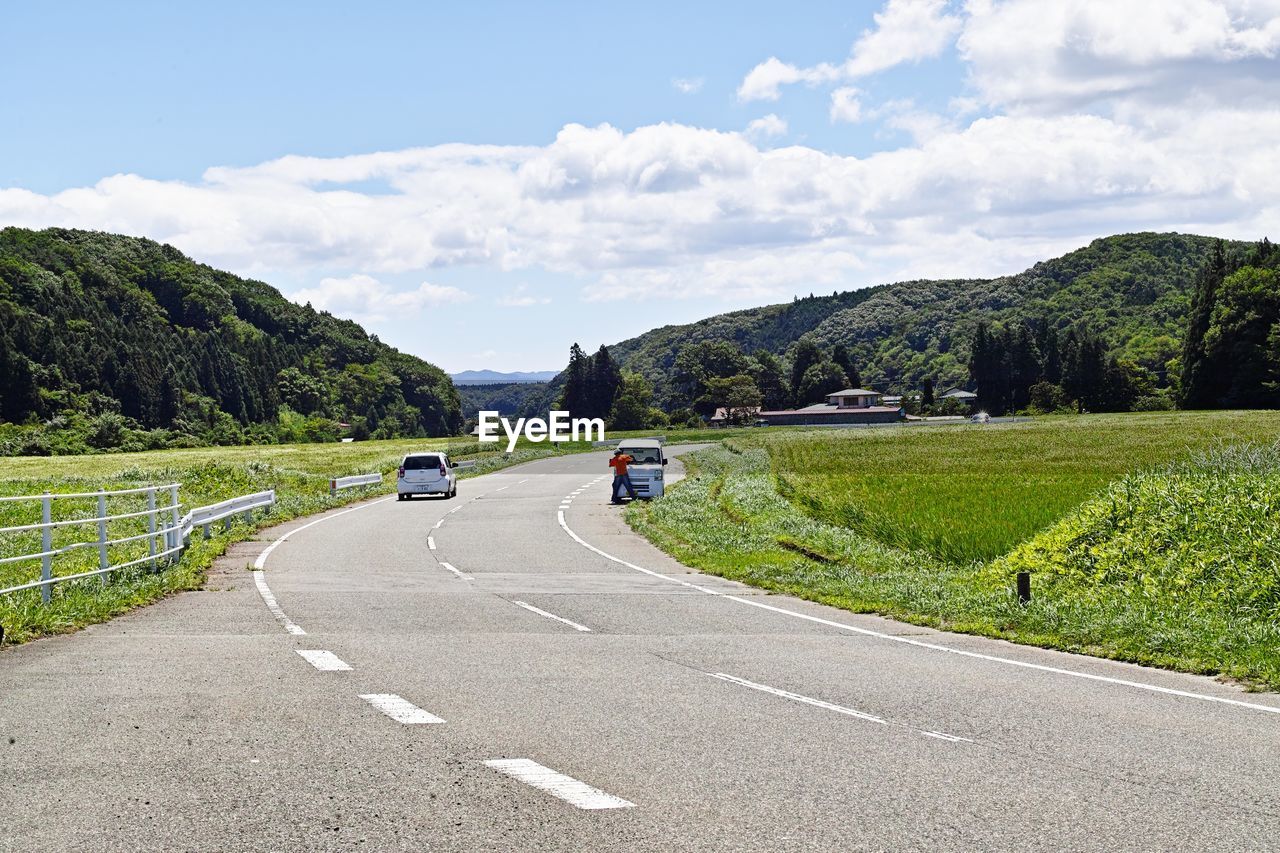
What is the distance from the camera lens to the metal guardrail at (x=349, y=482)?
4460cm

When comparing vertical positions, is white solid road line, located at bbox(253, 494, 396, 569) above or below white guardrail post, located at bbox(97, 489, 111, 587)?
below

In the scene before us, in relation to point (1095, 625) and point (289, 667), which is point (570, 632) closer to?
point (289, 667)

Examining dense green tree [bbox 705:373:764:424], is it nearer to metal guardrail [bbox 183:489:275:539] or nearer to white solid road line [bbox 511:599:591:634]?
metal guardrail [bbox 183:489:275:539]

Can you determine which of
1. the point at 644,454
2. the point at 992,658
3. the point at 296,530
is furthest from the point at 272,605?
the point at 644,454

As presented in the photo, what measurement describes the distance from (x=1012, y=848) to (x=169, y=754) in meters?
4.81

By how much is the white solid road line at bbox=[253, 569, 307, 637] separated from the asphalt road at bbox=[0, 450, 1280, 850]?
11cm

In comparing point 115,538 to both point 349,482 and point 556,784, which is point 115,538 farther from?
point 349,482

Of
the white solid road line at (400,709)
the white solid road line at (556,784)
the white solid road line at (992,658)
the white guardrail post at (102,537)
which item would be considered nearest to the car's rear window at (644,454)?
the white solid road line at (992,658)

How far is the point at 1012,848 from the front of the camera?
5.74 metres

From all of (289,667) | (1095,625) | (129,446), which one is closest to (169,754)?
(289,667)

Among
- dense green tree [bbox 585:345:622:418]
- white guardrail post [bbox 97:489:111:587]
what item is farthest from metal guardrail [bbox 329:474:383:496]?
dense green tree [bbox 585:345:622:418]

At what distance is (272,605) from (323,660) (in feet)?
18.2

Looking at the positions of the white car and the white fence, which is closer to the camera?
the white fence

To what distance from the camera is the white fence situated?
1457 centimetres
